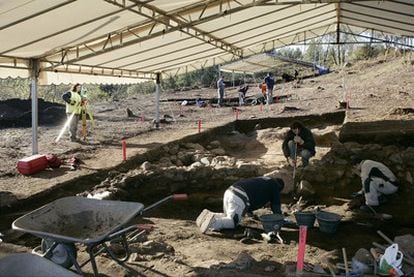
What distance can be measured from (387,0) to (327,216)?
22.4 ft

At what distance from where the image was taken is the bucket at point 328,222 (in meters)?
6.15

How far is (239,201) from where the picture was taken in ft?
Result: 19.9

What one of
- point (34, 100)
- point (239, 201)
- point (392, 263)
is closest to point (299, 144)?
point (239, 201)

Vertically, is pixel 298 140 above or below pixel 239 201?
above

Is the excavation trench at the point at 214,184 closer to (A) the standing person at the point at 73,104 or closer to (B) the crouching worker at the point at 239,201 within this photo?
(B) the crouching worker at the point at 239,201

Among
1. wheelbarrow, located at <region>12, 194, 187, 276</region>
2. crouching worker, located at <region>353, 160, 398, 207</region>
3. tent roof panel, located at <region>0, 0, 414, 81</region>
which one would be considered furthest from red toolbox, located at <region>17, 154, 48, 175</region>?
crouching worker, located at <region>353, 160, 398, 207</region>

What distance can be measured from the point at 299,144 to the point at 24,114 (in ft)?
43.1

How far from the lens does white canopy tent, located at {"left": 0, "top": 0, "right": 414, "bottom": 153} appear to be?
7.46m

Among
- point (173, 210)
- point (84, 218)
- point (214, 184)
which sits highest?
point (84, 218)

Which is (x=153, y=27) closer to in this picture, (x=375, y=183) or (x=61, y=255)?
(x=375, y=183)

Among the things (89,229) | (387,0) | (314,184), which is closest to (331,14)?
(387,0)

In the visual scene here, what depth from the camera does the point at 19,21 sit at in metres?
6.95

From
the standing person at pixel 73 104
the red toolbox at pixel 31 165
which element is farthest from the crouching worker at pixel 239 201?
the standing person at pixel 73 104

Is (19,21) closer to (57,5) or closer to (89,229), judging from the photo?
(57,5)
